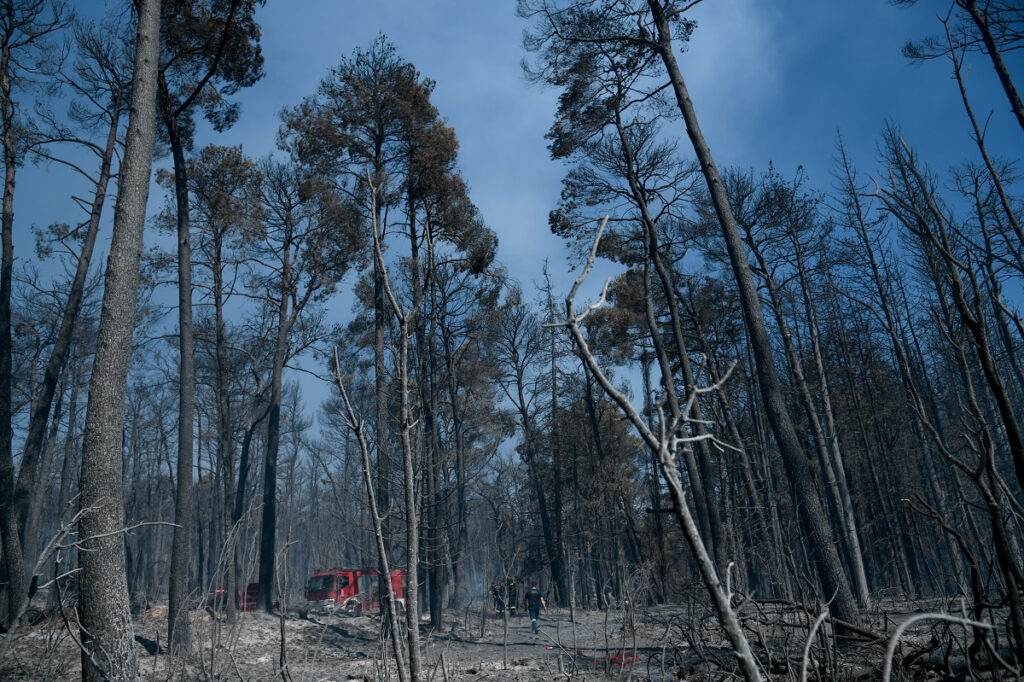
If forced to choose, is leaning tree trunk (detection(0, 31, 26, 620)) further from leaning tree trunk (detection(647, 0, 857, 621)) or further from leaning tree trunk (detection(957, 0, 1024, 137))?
leaning tree trunk (detection(957, 0, 1024, 137))

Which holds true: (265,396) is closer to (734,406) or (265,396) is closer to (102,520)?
(102,520)

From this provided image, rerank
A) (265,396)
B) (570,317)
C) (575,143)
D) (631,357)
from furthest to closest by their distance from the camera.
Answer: (265,396)
(631,357)
(575,143)
(570,317)

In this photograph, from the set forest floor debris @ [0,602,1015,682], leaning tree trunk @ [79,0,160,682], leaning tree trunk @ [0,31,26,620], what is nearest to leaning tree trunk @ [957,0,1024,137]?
forest floor debris @ [0,602,1015,682]

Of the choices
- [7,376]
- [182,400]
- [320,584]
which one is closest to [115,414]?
[182,400]

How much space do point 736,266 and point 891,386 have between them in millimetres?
15630

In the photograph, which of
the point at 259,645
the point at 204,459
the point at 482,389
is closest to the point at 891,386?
the point at 482,389

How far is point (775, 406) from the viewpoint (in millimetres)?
7547

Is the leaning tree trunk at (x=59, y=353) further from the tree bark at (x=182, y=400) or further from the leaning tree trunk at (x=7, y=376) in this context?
the tree bark at (x=182, y=400)

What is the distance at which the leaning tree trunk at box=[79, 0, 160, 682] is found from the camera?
15.6 ft

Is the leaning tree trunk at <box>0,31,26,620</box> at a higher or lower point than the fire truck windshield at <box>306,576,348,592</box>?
higher

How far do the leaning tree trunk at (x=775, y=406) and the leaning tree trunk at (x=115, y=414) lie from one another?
6.69m

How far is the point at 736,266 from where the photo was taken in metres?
8.20

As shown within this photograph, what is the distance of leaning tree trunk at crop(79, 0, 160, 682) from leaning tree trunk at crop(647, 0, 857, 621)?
263 inches

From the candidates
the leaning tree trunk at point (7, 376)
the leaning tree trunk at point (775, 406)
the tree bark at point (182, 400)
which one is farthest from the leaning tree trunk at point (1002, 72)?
the leaning tree trunk at point (7, 376)
